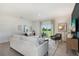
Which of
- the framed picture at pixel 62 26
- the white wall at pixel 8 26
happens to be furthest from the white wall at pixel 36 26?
the framed picture at pixel 62 26

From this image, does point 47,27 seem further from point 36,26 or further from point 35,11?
point 35,11

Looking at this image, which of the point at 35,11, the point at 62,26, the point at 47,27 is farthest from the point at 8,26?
the point at 62,26

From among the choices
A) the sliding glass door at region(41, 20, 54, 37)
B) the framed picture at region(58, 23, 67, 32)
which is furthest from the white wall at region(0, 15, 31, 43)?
the framed picture at region(58, 23, 67, 32)

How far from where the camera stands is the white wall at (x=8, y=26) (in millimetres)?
4117

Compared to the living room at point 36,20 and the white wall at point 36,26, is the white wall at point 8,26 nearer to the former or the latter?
the living room at point 36,20

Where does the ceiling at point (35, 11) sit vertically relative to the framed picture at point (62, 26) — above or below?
above

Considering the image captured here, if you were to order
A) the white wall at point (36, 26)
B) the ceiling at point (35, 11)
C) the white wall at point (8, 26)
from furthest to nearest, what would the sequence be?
the white wall at point (8, 26) < the ceiling at point (35, 11) < the white wall at point (36, 26)

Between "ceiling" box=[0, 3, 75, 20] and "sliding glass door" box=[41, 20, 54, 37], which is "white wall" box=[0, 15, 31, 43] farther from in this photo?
"sliding glass door" box=[41, 20, 54, 37]

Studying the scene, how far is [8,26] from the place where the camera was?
4617 millimetres

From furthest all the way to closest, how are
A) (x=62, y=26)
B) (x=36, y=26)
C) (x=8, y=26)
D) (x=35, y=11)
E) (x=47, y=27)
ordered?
(x=8, y=26) < (x=35, y=11) < (x=62, y=26) < (x=36, y=26) < (x=47, y=27)

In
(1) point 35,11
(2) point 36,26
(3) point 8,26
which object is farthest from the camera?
(3) point 8,26

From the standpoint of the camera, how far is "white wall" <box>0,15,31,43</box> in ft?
13.5

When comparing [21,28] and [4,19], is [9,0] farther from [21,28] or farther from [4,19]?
[4,19]

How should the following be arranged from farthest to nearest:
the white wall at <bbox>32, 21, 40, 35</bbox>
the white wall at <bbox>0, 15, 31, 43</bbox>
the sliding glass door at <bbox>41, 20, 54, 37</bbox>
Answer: the white wall at <bbox>0, 15, 31, 43</bbox> < the white wall at <bbox>32, 21, 40, 35</bbox> < the sliding glass door at <bbox>41, 20, 54, 37</bbox>
